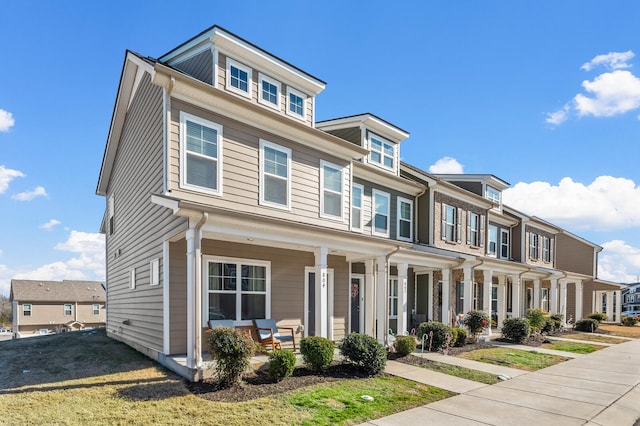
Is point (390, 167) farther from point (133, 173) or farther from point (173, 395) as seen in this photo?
point (173, 395)

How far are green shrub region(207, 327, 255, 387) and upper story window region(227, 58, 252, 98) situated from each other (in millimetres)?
6088

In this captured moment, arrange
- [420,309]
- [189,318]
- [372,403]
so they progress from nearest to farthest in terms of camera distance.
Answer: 1. [372,403]
2. [189,318]
3. [420,309]

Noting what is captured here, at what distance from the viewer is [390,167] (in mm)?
16766

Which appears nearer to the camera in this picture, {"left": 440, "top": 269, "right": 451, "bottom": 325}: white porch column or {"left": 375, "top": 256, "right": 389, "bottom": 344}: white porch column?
{"left": 375, "top": 256, "right": 389, "bottom": 344}: white porch column

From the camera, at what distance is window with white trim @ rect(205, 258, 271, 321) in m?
10.2

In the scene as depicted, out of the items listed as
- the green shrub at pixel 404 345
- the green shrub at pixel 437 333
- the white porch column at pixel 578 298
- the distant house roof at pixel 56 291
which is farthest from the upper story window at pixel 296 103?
the distant house roof at pixel 56 291

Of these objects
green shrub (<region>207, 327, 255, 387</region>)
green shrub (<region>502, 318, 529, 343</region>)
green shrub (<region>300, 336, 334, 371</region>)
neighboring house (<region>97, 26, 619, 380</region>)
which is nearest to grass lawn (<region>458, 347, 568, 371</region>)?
green shrub (<region>502, 318, 529, 343</region>)

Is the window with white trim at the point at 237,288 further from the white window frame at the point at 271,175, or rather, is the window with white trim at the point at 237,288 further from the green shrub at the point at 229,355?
the green shrub at the point at 229,355

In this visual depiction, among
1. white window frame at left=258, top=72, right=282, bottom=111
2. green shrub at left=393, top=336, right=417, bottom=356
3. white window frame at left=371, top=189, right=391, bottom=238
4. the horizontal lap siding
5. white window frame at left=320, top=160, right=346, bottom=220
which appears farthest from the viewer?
white window frame at left=371, top=189, right=391, bottom=238

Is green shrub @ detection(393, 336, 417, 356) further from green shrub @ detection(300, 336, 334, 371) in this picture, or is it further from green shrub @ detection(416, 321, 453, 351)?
green shrub @ detection(300, 336, 334, 371)

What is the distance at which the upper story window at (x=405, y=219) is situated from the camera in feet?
56.3

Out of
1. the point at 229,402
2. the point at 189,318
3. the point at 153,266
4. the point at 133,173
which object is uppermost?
the point at 133,173

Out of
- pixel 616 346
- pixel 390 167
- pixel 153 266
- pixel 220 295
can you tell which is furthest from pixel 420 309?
pixel 153 266

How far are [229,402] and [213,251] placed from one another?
4105mm
